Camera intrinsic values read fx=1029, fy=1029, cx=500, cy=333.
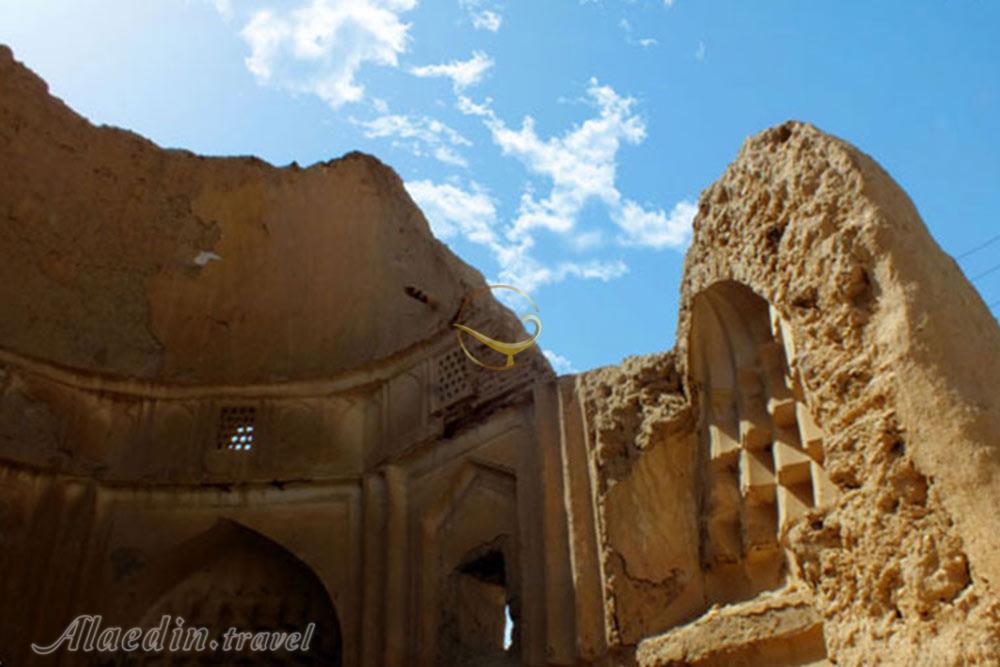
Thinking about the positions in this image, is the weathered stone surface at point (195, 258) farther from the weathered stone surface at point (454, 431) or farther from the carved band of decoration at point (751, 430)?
the carved band of decoration at point (751, 430)

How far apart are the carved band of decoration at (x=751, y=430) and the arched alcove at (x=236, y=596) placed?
13.4 ft

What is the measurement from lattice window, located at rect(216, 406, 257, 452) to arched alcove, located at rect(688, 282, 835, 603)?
527 cm

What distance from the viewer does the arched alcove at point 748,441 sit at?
5941mm

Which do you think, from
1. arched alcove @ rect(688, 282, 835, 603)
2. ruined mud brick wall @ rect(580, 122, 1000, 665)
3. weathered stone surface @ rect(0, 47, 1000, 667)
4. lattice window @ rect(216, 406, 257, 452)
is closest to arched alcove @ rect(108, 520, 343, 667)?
weathered stone surface @ rect(0, 47, 1000, 667)

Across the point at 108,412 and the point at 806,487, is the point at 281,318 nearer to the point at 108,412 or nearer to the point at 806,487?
the point at 108,412

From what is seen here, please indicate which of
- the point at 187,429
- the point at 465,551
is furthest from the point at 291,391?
the point at 465,551

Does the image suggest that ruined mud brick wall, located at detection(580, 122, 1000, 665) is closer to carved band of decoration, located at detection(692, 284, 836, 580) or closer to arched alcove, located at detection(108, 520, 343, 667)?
carved band of decoration, located at detection(692, 284, 836, 580)

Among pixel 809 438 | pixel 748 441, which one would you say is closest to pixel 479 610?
pixel 748 441

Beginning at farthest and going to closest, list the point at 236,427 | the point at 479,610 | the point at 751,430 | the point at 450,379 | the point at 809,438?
the point at 236,427
the point at 450,379
the point at 479,610
the point at 751,430
the point at 809,438

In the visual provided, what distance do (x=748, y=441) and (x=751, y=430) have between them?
0.23 ft

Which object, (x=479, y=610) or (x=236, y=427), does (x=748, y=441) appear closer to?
(x=479, y=610)

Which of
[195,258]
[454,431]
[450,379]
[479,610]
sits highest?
[195,258]

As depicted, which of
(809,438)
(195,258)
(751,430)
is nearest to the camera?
(809,438)

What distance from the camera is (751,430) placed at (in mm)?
6320
